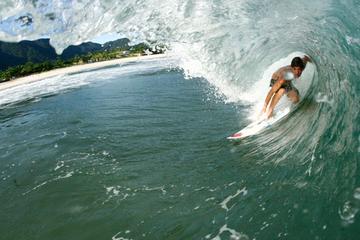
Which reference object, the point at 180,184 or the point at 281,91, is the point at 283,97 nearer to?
the point at 281,91

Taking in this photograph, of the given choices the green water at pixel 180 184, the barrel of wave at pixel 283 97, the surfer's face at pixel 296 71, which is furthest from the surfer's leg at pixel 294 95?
the green water at pixel 180 184

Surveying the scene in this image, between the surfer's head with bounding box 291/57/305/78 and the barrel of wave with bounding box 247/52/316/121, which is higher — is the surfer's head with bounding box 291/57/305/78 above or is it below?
above

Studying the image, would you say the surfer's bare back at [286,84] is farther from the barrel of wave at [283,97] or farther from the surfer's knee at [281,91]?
the barrel of wave at [283,97]

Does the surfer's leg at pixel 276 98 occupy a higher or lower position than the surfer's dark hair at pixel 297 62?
lower

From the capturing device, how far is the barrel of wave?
993 centimetres

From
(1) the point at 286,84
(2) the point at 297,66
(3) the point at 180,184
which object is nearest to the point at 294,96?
(1) the point at 286,84

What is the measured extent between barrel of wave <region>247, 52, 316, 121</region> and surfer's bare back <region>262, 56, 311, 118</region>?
Result: 168 mm

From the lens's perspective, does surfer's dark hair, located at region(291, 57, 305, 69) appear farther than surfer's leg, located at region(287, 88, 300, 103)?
No

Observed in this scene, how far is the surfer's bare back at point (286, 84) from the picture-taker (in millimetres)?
9570

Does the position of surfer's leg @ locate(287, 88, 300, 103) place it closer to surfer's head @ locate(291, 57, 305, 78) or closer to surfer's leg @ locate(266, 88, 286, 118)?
surfer's leg @ locate(266, 88, 286, 118)

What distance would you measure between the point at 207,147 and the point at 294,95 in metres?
2.63

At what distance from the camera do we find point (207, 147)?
9.33 m

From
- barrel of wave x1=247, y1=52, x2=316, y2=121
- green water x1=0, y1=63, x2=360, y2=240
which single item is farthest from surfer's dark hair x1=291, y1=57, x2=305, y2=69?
green water x1=0, y1=63, x2=360, y2=240

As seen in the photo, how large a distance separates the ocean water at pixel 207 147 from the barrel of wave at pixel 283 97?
0.06 m
